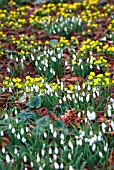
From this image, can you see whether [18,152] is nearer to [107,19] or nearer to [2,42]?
[2,42]

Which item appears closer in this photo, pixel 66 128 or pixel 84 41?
pixel 66 128

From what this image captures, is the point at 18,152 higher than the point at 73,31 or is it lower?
lower

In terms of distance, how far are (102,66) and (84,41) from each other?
661 mm

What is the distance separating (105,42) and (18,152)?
2.78 metres

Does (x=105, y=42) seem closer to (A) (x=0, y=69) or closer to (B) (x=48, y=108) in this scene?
(A) (x=0, y=69)

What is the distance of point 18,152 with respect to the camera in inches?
142

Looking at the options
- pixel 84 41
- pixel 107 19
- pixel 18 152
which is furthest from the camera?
pixel 107 19

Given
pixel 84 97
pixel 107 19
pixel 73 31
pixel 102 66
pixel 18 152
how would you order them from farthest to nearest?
pixel 107 19 → pixel 73 31 → pixel 102 66 → pixel 84 97 → pixel 18 152

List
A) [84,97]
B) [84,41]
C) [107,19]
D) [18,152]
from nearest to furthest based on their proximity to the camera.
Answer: [18,152], [84,97], [84,41], [107,19]

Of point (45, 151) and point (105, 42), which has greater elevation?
point (105, 42)

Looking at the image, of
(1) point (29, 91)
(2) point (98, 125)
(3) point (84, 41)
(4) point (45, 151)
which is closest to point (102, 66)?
(3) point (84, 41)

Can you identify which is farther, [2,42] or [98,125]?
[2,42]

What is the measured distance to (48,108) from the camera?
4.32 meters

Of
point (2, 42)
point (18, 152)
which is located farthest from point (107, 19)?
point (18, 152)
